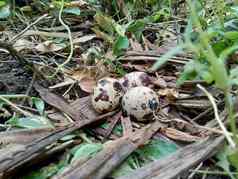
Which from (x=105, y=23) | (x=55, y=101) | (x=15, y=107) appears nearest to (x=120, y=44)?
(x=105, y=23)

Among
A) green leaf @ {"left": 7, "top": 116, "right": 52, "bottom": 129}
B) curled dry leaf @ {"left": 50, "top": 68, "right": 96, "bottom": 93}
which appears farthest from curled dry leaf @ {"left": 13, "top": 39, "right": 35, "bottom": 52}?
green leaf @ {"left": 7, "top": 116, "right": 52, "bottom": 129}

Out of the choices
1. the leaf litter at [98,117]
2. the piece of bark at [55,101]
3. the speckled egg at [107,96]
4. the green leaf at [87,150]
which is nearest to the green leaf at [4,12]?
the leaf litter at [98,117]

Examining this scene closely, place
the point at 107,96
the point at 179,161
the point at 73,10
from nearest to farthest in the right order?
the point at 179,161, the point at 107,96, the point at 73,10

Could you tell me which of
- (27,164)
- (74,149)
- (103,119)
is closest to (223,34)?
(103,119)

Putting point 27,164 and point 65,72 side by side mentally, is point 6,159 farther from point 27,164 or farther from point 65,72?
point 65,72

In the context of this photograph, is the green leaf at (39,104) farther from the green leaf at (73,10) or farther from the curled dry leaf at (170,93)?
the green leaf at (73,10)

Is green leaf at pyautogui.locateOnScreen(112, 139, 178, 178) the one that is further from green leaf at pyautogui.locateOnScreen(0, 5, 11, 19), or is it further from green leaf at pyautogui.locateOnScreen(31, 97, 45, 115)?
green leaf at pyautogui.locateOnScreen(0, 5, 11, 19)

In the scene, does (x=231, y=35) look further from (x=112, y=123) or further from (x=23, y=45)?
(x=23, y=45)
